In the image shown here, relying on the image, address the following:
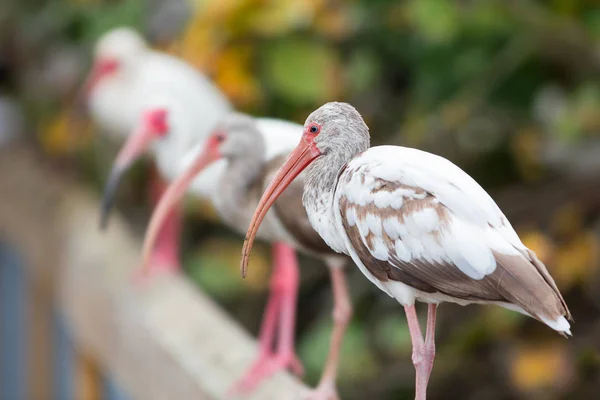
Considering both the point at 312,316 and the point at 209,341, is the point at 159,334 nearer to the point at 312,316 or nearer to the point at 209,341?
the point at 209,341

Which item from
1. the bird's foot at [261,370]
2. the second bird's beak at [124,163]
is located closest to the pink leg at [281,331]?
the bird's foot at [261,370]

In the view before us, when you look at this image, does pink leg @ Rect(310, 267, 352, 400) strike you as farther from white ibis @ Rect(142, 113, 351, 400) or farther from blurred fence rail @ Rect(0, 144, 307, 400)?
blurred fence rail @ Rect(0, 144, 307, 400)

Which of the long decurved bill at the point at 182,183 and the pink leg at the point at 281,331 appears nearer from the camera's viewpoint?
the long decurved bill at the point at 182,183

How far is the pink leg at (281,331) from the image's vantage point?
56.2 inches

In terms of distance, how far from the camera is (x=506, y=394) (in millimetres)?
2125

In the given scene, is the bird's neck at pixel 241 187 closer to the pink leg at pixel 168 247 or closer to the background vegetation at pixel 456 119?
the background vegetation at pixel 456 119

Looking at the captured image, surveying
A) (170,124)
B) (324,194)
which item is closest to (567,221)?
(170,124)

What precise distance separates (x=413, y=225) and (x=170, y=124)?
82cm

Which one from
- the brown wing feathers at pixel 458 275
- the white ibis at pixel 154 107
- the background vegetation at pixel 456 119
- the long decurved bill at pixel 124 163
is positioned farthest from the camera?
the background vegetation at pixel 456 119

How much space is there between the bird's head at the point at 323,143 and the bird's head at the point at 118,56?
4.10ft

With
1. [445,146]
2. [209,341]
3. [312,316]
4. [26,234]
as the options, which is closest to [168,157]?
[209,341]

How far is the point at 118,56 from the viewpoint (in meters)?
2.09

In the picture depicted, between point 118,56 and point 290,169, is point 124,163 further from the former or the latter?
point 118,56

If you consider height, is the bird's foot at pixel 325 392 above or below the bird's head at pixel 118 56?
below
